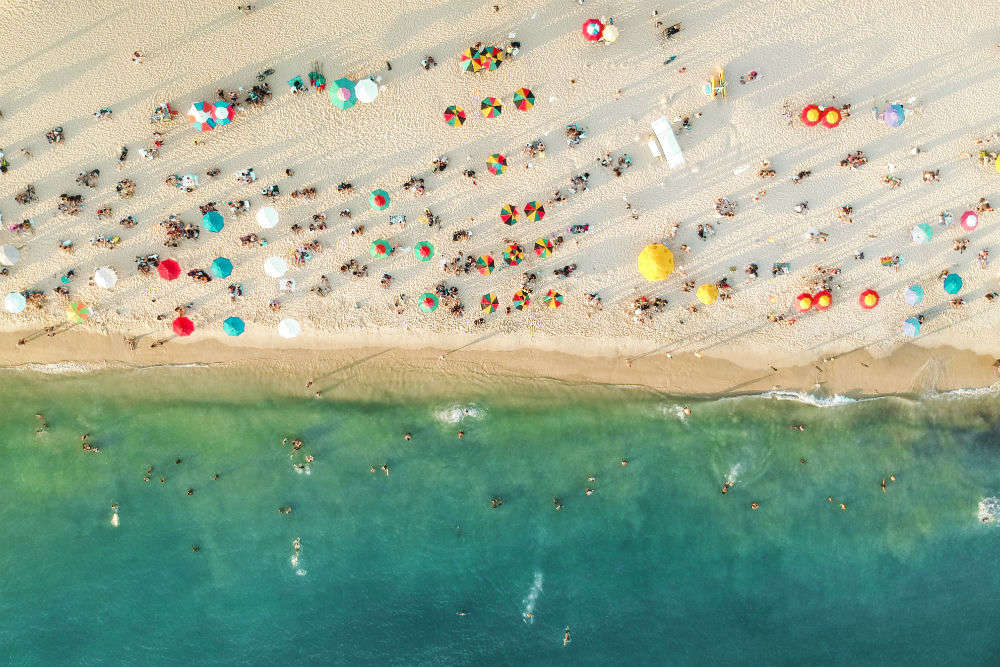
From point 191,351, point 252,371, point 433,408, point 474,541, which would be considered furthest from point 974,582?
point 191,351

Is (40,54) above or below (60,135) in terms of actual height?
above

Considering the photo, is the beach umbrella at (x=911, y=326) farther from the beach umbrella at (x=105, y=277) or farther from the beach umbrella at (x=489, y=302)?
the beach umbrella at (x=105, y=277)

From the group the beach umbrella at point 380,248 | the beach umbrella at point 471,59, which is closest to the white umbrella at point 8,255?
the beach umbrella at point 380,248

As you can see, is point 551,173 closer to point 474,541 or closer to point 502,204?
point 502,204

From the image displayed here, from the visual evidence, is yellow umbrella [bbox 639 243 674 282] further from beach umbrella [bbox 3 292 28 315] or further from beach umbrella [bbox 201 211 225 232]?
beach umbrella [bbox 3 292 28 315]

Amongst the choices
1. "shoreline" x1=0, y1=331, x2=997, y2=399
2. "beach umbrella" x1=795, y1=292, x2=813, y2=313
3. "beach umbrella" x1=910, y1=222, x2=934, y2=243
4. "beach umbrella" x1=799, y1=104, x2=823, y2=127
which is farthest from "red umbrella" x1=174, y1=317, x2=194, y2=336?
"beach umbrella" x1=910, y1=222, x2=934, y2=243

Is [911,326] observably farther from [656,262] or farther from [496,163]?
[496,163]
